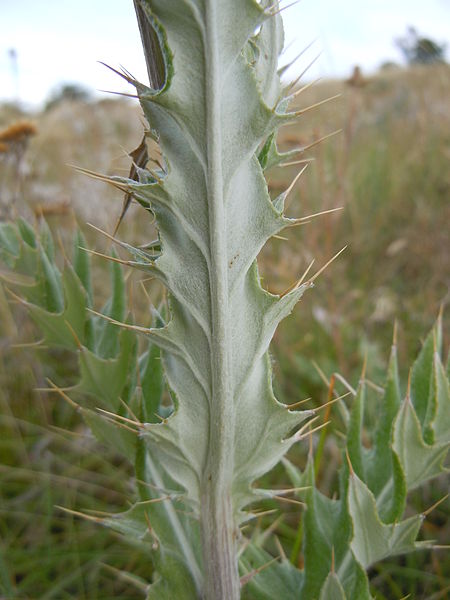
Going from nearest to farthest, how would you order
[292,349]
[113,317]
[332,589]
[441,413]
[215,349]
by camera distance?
1. [215,349]
2. [332,589]
3. [441,413]
4. [113,317]
5. [292,349]

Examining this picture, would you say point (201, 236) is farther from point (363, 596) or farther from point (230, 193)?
point (363, 596)

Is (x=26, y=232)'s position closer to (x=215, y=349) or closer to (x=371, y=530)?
(x=215, y=349)

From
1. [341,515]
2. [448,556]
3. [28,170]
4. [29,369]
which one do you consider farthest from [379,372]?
[28,170]

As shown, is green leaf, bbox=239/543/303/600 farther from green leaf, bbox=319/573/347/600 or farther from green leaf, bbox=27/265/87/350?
green leaf, bbox=27/265/87/350

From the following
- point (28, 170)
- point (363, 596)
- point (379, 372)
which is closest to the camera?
point (363, 596)

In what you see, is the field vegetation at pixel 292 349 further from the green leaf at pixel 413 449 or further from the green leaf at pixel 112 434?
the green leaf at pixel 413 449

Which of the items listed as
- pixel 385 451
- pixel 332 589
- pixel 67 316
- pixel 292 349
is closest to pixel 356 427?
pixel 385 451

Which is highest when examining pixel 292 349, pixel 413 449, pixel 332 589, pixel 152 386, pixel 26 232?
pixel 26 232

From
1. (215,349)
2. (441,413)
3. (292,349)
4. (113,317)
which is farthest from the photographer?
(292,349)
